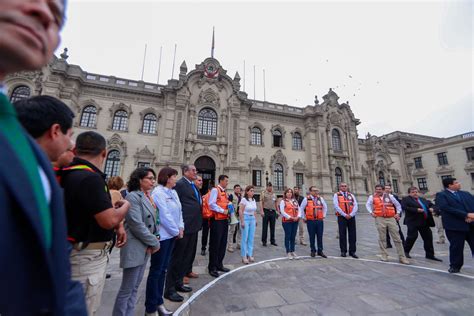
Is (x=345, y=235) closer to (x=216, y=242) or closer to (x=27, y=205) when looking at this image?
(x=216, y=242)

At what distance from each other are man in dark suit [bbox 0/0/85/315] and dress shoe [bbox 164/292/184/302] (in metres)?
2.95

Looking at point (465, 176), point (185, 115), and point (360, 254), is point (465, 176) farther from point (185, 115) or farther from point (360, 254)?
point (185, 115)

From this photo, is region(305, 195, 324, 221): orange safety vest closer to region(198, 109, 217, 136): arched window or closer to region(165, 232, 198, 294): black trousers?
region(165, 232, 198, 294): black trousers

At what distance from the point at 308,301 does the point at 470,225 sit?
14.9 ft

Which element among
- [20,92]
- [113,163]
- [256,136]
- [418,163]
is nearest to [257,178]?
[256,136]

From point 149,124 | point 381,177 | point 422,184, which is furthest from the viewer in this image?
point 422,184

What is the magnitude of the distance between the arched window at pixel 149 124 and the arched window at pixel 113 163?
123 inches

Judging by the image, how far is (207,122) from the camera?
20078 millimetres

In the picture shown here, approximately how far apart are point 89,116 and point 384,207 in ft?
70.6

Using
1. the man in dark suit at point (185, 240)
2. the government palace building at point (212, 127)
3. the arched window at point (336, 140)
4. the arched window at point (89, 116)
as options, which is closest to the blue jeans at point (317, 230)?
the man in dark suit at point (185, 240)

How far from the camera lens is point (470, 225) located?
459 cm

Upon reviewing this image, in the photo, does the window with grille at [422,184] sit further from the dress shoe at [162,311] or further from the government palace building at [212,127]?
the dress shoe at [162,311]

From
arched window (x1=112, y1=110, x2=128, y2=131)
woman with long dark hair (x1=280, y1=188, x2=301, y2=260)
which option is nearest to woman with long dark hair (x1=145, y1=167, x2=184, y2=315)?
woman with long dark hair (x1=280, y1=188, x2=301, y2=260)

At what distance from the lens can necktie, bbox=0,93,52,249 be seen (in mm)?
570
